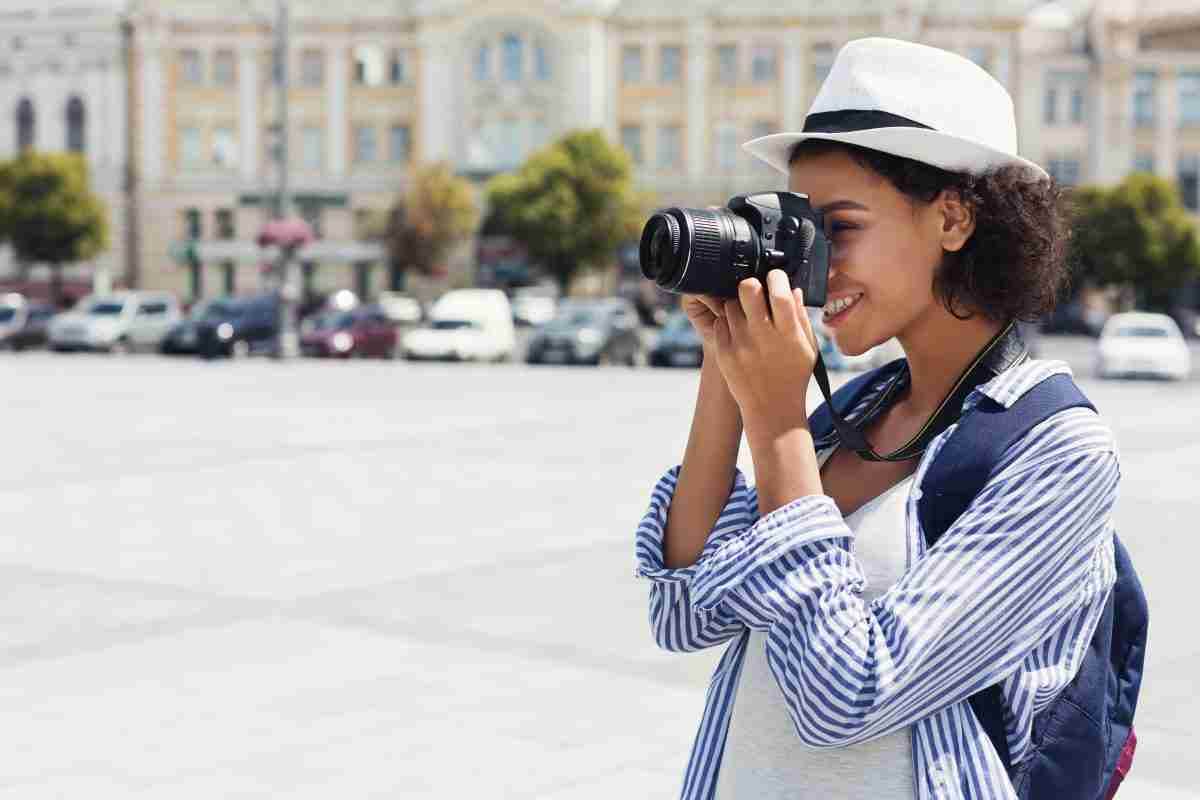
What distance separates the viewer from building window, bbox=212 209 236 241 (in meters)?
66.5

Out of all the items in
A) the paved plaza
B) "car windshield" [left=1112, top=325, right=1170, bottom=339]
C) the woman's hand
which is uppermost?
the woman's hand

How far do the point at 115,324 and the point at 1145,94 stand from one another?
40924 mm

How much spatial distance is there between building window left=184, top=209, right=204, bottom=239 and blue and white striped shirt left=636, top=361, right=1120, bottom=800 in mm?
67103

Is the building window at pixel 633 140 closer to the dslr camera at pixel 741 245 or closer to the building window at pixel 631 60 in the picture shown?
the building window at pixel 631 60

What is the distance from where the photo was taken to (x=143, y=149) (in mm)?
66500

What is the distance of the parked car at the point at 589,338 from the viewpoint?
3500 cm

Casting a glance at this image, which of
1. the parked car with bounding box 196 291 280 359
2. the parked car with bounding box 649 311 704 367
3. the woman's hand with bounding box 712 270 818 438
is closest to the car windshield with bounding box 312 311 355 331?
the parked car with bounding box 196 291 280 359

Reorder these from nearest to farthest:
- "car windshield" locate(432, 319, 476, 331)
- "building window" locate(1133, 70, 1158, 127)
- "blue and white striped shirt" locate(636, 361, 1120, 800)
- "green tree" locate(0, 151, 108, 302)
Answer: "blue and white striped shirt" locate(636, 361, 1120, 800)
"car windshield" locate(432, 319, 476, 331)
"green tree" locate(0, 151, 108, 302)
"building window" locate(1133, 70, 1158, 127)

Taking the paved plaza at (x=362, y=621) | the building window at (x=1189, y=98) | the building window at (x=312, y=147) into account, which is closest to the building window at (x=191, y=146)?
the building window at (x=312, y=147)

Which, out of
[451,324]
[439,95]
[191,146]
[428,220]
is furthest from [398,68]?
[451,324]

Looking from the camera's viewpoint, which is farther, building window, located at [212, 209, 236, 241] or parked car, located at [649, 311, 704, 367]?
building window, located at [212, 209, 236, 241]

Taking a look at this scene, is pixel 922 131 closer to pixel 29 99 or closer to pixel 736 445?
pixel 736 445

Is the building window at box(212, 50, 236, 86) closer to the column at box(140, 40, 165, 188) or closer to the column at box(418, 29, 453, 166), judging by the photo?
the column at box(140, 40, 165, 188)

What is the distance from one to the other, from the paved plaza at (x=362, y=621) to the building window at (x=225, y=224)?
51.3 meters
